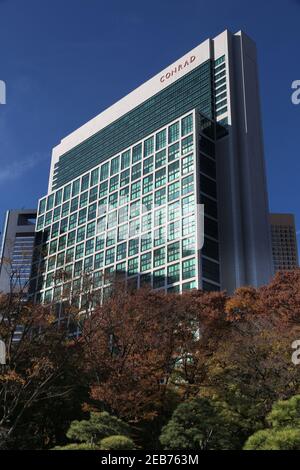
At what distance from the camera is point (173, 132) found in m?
60.3

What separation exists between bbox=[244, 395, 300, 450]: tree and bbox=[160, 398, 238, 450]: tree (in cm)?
135

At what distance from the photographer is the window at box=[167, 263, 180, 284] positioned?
51.7 m

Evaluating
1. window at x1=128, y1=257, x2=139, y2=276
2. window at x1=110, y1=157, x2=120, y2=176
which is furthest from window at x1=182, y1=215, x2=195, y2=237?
window at x1=110, y1=157, x2=120, y2=176

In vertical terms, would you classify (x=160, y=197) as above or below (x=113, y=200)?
below

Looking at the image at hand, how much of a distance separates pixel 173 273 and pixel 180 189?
994cm

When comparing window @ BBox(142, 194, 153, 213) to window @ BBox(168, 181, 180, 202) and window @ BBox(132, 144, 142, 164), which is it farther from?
window @ BBox(132, 144, 142, 164)

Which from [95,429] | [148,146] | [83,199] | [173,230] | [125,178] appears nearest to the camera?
[95,429]

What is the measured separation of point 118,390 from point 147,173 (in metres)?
48.5

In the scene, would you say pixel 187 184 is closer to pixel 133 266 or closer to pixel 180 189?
pixel 180 189

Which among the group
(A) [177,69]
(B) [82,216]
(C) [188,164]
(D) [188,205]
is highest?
(A) [177,69]

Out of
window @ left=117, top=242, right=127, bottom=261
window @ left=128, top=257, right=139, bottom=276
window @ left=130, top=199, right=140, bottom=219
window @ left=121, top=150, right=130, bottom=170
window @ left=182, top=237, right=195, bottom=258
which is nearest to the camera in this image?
window @ left=182, top=237, right=195, bottom=258

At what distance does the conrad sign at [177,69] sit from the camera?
225 ft

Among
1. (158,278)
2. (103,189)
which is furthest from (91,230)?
Answer: (158,278)
